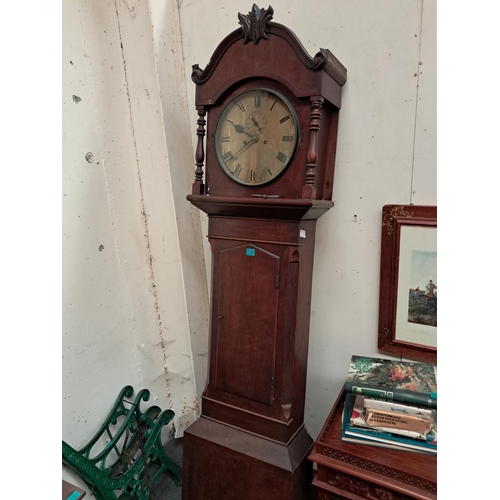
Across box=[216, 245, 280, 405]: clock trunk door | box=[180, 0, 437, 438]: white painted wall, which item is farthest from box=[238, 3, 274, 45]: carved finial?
box=[216, 245, 280, 405]: clock trunk door

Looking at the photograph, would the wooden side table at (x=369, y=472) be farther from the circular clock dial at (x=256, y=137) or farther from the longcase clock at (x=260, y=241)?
the circular clock dial at (x=256, y=137)

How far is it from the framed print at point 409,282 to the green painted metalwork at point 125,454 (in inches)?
42.5

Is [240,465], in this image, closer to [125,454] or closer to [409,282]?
[125,454]

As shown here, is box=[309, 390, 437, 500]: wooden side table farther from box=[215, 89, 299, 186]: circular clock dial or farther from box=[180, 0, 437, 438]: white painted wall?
box=[215, 89, 299, 186]: circular clock dial

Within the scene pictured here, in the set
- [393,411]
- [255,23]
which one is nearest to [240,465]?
[393,411]

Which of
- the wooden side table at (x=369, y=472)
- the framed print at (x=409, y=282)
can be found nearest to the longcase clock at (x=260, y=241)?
the wooden side table at (x=369, y=472)

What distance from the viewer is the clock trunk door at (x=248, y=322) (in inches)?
51.8

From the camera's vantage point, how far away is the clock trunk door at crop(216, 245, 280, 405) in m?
1.31

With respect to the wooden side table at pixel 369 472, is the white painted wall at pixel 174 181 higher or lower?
higher

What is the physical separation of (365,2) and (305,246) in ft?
2.83

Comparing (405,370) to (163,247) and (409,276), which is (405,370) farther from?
(163,247)

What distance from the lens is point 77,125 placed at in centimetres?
140

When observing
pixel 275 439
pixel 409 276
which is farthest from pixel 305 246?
pixel 275 439

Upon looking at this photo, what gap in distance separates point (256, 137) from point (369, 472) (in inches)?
42.1
